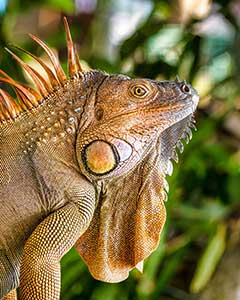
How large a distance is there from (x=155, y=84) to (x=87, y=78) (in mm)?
129

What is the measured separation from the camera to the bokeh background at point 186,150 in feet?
7.85

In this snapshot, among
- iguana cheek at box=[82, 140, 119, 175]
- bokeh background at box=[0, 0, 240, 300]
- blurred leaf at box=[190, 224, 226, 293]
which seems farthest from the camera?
blurred leaf at box=[190, 224, 226, 293]

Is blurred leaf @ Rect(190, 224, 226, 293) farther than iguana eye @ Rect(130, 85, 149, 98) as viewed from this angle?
Yes

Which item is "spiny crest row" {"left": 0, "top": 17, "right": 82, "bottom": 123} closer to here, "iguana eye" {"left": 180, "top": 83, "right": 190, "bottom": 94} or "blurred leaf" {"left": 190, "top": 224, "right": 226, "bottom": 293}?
"iguana eye" {"left": 180, "top": 83, "right": 190, "bottom": 94}

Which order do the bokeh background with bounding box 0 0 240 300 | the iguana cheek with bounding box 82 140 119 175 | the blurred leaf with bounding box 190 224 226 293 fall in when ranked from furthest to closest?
the blurred leaf with bounding box 190 224 226 293 < the bokeh background with bounding box 0 0 240 300 < the iguana cheek with bounding box 82 140 119 175

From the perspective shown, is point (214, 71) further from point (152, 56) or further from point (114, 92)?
point (114, 92)

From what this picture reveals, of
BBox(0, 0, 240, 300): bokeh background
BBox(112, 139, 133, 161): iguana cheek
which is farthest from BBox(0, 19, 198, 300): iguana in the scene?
BBox(0, 0, 240, 300): bokeh background

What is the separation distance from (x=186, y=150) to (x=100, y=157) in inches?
58.4

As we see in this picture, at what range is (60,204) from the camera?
1.20 m

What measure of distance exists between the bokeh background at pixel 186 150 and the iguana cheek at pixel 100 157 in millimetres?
942

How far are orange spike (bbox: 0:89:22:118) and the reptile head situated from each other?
0.41 feet

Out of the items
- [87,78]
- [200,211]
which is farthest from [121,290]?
[87,78]

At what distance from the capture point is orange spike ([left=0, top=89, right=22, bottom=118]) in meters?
1.23

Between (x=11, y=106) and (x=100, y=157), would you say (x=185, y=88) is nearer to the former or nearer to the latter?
(x=100, y=157)
